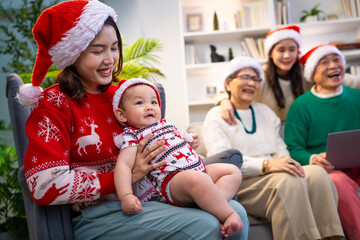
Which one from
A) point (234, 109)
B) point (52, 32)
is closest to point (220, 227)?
point (52, 32)

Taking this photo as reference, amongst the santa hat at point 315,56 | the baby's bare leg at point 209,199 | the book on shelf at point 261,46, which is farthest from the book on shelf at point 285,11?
the baby's bare leg at point 209,199

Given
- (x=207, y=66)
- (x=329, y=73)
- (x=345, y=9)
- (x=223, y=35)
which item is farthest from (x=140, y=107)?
(x=345, y=9)

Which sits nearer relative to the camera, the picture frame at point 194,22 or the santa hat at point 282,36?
the santa hat at point 282,36

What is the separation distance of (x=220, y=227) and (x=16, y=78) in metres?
1.00

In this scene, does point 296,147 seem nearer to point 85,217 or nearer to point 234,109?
point 234,109

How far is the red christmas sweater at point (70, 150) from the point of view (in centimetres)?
112

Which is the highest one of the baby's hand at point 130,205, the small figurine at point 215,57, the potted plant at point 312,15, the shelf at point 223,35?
the potted plant at point 312,15

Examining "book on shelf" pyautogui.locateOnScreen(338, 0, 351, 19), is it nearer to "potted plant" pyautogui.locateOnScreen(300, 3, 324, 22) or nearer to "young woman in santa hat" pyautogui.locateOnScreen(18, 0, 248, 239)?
"potted plant" pyautogui.locateOnScreen(300, 3, 324, 22)

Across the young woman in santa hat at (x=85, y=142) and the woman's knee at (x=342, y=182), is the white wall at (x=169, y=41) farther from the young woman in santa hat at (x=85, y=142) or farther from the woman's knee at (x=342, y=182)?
the young woman in santa hat at (x=85, y=142)

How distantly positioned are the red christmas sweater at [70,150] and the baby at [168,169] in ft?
0.20

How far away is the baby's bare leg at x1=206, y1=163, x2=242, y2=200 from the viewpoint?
4.13 ft

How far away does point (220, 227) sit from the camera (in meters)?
1.08

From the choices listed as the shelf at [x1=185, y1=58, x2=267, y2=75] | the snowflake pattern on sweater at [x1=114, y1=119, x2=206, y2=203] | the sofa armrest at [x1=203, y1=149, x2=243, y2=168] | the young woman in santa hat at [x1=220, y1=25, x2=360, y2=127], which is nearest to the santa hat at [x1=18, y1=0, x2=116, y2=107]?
the snowflake pattern on sweater at [x1=114, y1=119, x2=206, y2=203]

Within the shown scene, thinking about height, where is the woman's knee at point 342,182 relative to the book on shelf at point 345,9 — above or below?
below
